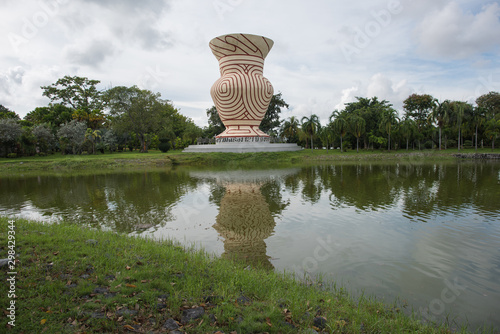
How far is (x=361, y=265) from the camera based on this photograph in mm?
6000

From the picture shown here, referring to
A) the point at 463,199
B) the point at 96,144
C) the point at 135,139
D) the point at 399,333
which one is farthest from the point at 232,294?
the point at 135,139

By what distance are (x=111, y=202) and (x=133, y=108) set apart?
33022 millimetres

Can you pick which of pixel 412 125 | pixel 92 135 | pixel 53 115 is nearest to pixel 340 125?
pixel 412 125

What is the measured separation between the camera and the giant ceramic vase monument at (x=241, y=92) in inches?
1420

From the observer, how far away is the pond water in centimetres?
520

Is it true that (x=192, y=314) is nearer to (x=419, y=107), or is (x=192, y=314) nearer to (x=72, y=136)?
(x=72, y=136)

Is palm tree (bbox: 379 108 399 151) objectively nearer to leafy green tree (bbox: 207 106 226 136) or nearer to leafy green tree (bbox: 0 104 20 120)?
leafy green tree (bbox: 207 106 226 136)

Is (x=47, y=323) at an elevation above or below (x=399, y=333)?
above

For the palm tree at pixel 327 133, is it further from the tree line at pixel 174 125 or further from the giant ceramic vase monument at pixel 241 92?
the giant ceramic vase monument at pixel 241 92

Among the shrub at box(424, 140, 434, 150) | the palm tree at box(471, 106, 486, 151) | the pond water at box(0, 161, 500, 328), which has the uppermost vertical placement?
the palm tree at box(471, 106, 486, 151)

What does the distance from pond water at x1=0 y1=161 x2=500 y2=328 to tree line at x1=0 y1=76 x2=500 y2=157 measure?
25.5m

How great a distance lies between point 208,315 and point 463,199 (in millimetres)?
11641

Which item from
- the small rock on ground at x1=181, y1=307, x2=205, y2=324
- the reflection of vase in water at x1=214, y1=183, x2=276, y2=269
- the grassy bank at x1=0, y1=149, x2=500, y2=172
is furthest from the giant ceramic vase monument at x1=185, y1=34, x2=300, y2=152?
the small rock on ground at x1=181, y1=307, x2=205, y2=324

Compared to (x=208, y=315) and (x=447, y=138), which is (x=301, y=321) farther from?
(x=447, y=138)
